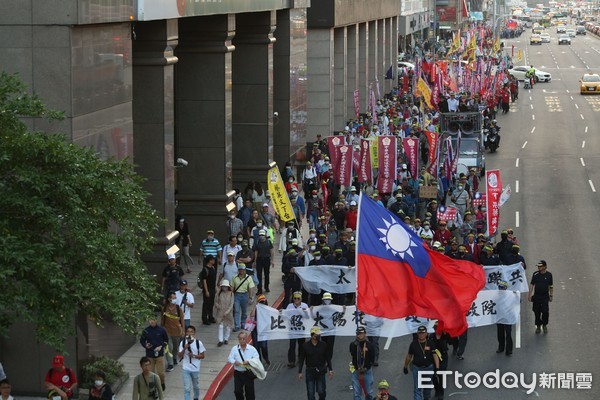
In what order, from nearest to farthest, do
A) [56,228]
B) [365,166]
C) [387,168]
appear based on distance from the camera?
1. [56,228]
2. [387,168]
3. [365,166]

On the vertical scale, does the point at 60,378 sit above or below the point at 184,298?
below

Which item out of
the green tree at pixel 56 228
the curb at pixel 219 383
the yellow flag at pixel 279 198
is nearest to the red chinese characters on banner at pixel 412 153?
the yellow flag at pixel 279 198

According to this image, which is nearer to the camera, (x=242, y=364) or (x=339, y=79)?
(x=242, y=364)

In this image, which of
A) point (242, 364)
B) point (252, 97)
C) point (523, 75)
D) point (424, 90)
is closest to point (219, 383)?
point (242, 364)

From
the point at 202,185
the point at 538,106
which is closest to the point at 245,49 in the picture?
the point at 202,185

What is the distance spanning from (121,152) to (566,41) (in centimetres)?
14172

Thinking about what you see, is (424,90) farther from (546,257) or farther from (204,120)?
(204,120)

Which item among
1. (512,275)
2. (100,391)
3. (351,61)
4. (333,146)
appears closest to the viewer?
(100,391)

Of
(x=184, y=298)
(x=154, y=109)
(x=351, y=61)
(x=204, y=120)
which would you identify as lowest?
(x=184, y=298)

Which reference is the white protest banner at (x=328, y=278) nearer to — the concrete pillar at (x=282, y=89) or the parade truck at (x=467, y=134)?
the concrete pillar at (x=282, y=89)

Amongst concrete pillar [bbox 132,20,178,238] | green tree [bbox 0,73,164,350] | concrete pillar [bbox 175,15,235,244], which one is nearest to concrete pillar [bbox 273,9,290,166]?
concrete pillar [bbox 175,15,235,244]

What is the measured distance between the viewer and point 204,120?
30453 millimetres

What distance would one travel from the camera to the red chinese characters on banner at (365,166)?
1371 inches

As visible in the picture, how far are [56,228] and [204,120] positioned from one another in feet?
52.8
